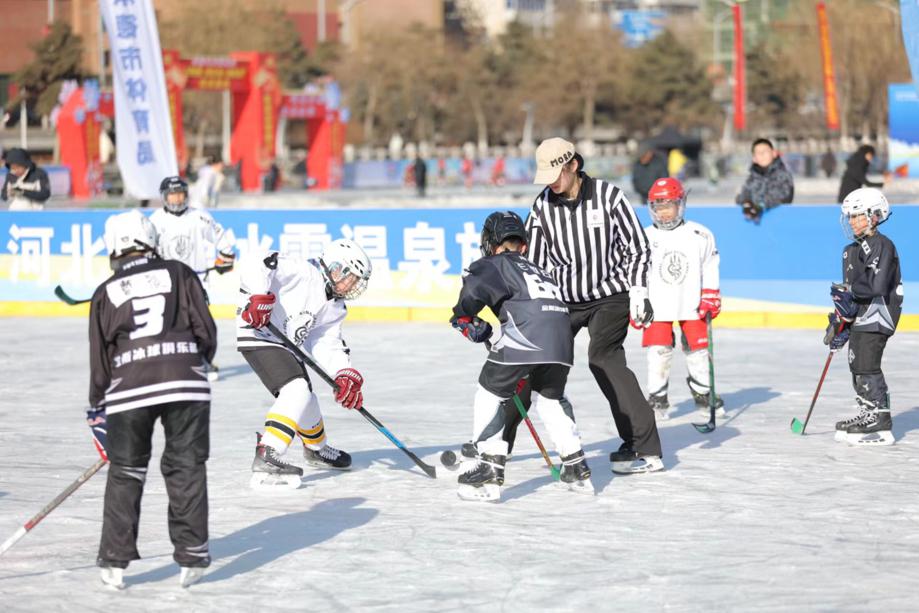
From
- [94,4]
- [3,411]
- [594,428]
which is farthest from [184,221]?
[94,4]

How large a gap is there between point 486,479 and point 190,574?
6.07 feet

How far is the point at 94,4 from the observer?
72938mm

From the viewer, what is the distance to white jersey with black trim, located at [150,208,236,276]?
11203 millimetres

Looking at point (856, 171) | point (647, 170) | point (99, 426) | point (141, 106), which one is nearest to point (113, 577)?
point (99, 426)

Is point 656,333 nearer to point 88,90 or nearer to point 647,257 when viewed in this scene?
point 647,257

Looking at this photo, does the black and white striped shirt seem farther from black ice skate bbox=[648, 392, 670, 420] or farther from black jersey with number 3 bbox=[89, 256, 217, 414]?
black jersey with number 3 bbox=[89, 256, 217, 414]

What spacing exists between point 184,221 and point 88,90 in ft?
100

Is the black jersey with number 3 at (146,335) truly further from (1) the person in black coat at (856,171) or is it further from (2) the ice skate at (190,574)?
(1) the person in black coat at (856,171)

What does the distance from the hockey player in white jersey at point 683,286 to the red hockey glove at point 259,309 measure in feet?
10.1

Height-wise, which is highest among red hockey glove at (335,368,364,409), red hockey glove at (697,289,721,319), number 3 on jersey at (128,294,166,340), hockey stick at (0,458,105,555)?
number 3 on jersey at (128,294,166,340)

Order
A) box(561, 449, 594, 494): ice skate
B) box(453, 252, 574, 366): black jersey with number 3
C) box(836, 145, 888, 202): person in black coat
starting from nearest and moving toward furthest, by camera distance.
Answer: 1. box(453, 252, 574, 366): black jersey with number 3
2. box(561, 449, 594, 494): ice skate
3. box(836, 145, 888, 202): person in black coat

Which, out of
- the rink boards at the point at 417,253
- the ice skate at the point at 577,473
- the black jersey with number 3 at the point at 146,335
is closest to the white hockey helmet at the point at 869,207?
the ice skate at the point at 577,473

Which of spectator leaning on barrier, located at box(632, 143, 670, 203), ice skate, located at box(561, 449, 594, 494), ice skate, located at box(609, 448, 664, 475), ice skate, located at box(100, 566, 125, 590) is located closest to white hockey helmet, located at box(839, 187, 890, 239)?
ice skate, located at box(609, 448, 664, 475)

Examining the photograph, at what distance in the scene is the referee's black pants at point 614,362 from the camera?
7328mm
